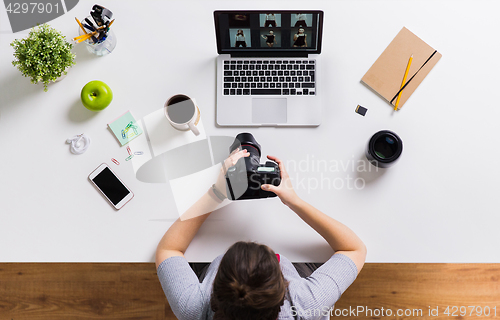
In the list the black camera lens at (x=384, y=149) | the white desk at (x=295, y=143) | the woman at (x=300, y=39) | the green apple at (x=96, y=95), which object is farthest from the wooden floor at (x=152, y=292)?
the woman at (x=300, y=39)

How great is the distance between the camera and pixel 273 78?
0.95 metres

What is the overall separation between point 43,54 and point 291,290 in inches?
36.5

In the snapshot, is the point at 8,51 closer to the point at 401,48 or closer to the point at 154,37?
the point at 154,37

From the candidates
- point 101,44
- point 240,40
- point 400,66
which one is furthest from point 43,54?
point 400,66

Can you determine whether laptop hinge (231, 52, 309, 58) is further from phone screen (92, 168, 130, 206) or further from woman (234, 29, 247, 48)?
phone screen (92, 168, 130, 206)

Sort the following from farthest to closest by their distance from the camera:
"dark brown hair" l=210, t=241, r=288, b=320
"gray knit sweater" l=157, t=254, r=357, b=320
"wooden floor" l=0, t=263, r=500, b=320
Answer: "wooden floor" l=0, t=263, r=500, b=320
"gray knit sweater" l=157, t=254, r=357, b=320
"dark brown hair" l=210, t=241, r=288, b=320

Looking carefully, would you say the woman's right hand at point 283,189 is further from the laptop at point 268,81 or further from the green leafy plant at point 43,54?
the green leafy plant at point 43,54

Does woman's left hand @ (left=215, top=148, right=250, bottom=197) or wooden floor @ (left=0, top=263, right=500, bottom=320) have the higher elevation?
woman's left hand @ (left=215, top=148, right=250, bottom=197)

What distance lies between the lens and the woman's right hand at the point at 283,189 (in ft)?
2.72

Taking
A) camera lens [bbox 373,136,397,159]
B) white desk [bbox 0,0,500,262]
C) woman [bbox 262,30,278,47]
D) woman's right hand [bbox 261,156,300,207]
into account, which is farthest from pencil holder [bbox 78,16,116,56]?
camera lens [bbox 373,136,397,159]

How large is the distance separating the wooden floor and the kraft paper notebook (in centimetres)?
76

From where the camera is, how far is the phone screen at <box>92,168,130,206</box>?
92 centimetres

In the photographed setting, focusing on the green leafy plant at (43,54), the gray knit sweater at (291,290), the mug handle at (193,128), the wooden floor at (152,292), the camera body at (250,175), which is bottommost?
the wooden floor at (152,292)

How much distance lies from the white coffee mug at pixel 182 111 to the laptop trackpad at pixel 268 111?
18cm
